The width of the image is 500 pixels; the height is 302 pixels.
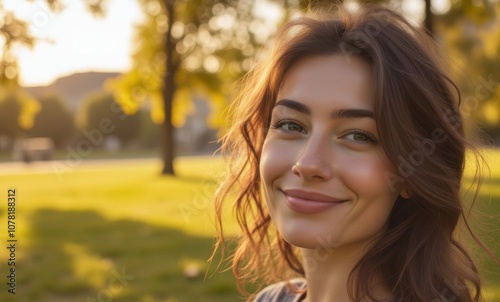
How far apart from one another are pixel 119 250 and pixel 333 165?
18.7 feet

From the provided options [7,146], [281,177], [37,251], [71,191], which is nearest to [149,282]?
[37,251]

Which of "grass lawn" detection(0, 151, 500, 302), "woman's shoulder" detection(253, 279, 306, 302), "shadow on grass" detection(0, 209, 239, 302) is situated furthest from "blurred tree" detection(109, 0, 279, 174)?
"woman's shoulder" detection(253, 279, 306, 302)

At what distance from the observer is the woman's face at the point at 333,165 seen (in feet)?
6.13

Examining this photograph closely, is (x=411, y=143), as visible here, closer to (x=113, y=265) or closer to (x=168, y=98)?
(x=113, y=265)

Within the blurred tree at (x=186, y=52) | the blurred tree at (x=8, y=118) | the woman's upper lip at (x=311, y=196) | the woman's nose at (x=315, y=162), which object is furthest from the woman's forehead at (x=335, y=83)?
the blurred tree at (x=8, y=118)

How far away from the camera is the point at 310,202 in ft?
6.22

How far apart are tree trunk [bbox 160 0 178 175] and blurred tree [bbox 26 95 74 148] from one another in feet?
161

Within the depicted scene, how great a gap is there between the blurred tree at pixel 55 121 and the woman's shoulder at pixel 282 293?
70.9 metres

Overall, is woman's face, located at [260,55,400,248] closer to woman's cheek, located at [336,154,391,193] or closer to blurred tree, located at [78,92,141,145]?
woman's cheek, located at [336,154,391,193]

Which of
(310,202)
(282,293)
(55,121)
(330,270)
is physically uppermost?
(310,202)

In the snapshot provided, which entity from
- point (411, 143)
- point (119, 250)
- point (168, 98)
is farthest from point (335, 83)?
point (168, 98)

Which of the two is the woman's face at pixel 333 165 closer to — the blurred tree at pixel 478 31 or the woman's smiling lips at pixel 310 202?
the woman's smiling lips at pixel 310 202

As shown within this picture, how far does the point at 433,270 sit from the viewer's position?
6.37ft

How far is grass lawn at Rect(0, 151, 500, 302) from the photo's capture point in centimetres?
526
